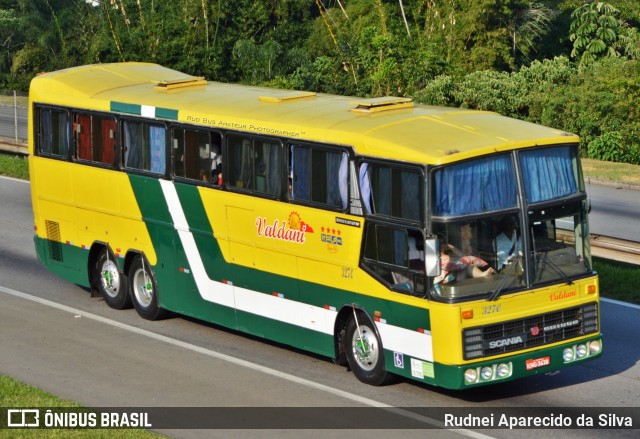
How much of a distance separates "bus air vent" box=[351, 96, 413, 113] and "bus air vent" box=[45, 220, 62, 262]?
661cm

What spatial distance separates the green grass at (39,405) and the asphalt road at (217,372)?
1.31 feet

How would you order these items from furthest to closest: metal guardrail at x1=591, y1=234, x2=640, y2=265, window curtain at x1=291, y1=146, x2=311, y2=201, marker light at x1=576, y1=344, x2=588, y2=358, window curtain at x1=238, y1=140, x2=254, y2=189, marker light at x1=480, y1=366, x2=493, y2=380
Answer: metal guardrail at x1=591, y1=234, x2=640, y2=265 < window curtain at x1=238, y1=140, x2=254, y2=189 < window curtain at x1=291, y1=146, x2=311, y2=201 < marker light at x1=576, y1=344, x2=588, y2=358 < marker light at x1=480, y1=366, x2=493, y2=380

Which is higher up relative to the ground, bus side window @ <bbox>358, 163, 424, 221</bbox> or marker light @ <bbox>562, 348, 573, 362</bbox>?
bus side window @ <bbox>358, 163, 424, 221</bbox>

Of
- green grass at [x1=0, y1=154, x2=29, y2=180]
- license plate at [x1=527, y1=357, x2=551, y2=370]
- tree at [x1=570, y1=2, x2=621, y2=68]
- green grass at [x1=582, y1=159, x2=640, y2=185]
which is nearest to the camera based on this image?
license plate at [x1=527, y1=357, x2=551, y2=370]

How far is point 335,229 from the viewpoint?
1446 cm

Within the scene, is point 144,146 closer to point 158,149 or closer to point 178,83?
point 158,149

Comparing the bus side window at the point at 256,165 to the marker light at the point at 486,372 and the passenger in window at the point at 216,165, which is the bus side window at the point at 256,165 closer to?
the passenger in window at the point at 216,165

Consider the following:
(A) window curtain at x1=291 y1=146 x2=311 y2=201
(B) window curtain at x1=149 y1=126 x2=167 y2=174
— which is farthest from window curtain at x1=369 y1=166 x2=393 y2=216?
(B) window curtain at x1=149 y1=126 x2=167 y2=174

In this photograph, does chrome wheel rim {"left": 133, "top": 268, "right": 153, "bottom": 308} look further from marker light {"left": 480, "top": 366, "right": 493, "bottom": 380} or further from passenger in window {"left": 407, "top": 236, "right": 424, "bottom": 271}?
marker light {"left": 480, "top": 366, "right": 493, "bottom": 380}

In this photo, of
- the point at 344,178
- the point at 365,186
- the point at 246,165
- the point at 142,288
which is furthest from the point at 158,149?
the point at 365,186

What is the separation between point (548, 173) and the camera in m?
13.8

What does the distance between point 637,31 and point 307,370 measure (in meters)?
31.5

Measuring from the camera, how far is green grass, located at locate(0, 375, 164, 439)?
40.5ft

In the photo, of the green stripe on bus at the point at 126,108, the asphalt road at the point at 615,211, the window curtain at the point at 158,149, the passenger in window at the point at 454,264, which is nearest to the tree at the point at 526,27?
the asphalt road at the point at 615,211
